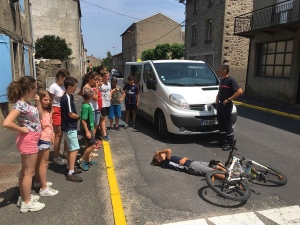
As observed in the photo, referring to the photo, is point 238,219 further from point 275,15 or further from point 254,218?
point 275,15

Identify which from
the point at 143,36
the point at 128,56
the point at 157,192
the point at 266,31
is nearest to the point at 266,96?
the point at 266,31

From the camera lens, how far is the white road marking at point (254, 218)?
9.97 feet

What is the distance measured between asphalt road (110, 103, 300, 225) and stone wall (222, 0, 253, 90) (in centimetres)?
1340

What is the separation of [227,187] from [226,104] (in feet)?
7.66

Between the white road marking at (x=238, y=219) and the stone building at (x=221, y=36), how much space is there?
58.4ft

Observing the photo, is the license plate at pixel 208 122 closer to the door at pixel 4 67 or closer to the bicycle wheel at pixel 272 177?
the bicycle wheel at pixel 272 177

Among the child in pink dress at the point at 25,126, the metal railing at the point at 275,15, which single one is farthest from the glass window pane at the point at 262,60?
the child in pink dress at the point at 25,126

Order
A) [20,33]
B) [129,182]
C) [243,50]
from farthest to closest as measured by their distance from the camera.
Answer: [243,50]
[20,33]
[129,182]

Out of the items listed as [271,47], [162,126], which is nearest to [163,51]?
[271,47]

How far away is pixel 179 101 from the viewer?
5812mm

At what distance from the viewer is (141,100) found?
7.80 m

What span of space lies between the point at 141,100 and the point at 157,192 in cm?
433

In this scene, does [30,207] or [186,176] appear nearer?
[30,207]

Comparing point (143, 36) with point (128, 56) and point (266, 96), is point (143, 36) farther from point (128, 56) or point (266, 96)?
point (266, 96)
